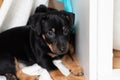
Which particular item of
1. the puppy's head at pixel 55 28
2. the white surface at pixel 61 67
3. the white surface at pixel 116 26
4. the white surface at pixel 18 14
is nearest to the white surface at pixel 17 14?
the white surface at pixel 18 14

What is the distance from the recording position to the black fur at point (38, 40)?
109 cm

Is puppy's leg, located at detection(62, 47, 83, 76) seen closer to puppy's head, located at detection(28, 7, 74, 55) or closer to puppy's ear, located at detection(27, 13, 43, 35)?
puppy's head, located at detection(28, 7, 74, 55)

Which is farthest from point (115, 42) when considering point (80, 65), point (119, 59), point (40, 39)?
point (40, 39)

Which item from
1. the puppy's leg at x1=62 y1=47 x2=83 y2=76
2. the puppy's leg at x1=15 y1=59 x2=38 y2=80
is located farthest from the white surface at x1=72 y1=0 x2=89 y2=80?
the puppy's leg at x1=15 y1=59 x2=38 y2=80

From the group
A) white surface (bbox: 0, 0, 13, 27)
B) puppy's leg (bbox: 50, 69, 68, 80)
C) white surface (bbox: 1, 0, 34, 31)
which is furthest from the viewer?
white surface (bbox: 1, 0, 34, 31)

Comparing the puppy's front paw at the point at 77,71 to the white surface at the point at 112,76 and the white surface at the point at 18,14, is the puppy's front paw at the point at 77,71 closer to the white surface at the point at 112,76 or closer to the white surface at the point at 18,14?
the white surface at the point at 112,76

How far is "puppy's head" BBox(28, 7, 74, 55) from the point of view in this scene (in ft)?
3.57

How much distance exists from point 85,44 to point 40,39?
0.83 feet

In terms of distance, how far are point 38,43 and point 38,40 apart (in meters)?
0.01

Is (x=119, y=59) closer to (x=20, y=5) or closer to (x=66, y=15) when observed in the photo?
(x=66, y=15)

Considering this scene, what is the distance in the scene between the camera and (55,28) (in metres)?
1.09

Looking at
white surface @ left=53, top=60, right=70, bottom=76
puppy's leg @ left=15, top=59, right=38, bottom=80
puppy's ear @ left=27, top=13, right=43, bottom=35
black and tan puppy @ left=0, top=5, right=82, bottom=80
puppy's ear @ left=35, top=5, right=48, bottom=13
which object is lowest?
puppy's leg @ left=15, top=59, right=38, bottom=80

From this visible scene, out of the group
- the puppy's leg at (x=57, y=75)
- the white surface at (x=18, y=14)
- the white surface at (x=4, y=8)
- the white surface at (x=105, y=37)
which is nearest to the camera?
the white surface at (x=105, y=37)

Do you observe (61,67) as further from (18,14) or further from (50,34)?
(18,14)
